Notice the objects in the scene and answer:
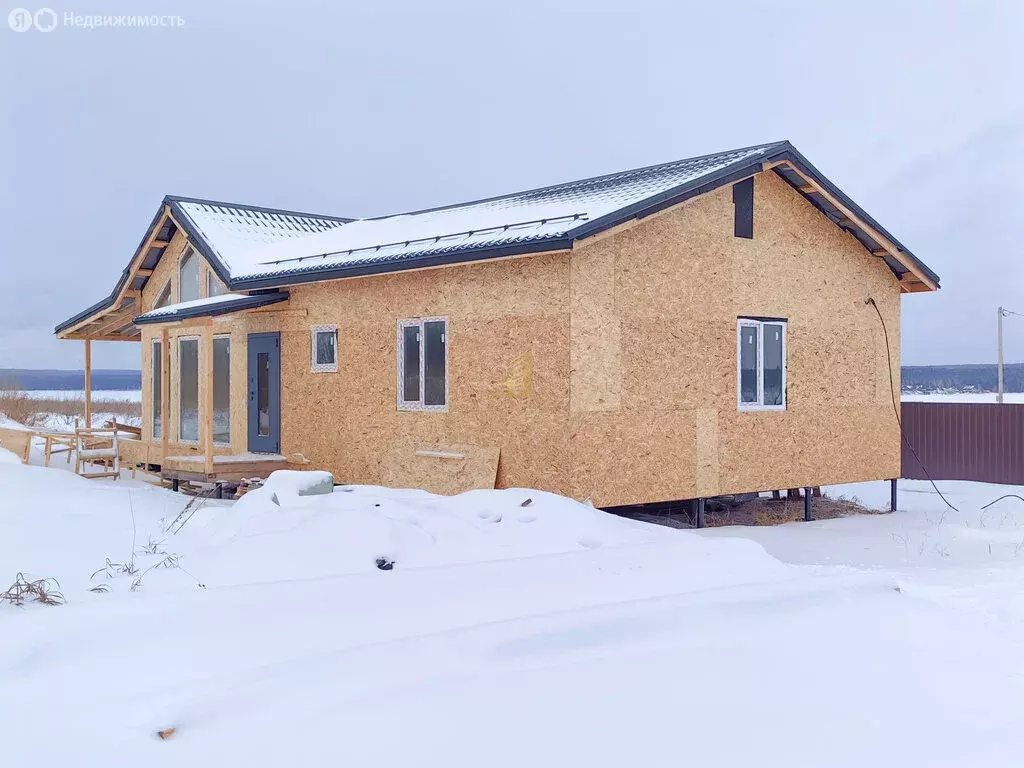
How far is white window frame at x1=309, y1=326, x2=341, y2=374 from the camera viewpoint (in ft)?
47.0

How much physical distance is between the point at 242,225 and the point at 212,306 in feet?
13.0

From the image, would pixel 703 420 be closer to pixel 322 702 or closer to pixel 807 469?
pixel 807 469

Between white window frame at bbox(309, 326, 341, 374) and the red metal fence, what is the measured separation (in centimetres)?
984

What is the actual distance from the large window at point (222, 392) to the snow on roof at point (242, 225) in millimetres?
1450

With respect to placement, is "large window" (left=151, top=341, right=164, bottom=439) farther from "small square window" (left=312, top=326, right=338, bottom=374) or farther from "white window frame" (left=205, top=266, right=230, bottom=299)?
"small square window" (left=312, top=326, right=338, bottom=374)

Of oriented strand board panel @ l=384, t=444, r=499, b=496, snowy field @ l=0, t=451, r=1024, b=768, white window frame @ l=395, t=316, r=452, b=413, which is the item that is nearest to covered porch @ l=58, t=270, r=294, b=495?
oriented strand board panel @ l=384, t=444, r=499, b=496

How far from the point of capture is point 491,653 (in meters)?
6.16

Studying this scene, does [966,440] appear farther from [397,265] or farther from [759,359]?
[397,265]

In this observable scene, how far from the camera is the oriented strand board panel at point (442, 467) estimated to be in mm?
11938

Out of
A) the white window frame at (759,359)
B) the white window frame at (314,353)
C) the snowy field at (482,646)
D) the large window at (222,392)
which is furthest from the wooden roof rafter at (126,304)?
the white window frame at (759,359)

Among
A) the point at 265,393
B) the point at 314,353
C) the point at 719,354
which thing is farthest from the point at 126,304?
the point at 719,354

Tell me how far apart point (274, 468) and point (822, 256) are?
895cm

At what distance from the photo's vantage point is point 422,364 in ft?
42.6

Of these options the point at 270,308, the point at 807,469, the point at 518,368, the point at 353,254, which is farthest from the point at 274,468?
the point at 807,469
